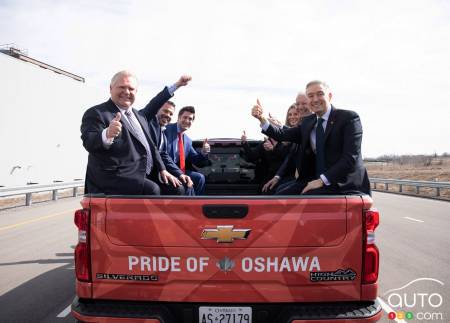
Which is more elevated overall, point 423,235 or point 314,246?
point 314,246

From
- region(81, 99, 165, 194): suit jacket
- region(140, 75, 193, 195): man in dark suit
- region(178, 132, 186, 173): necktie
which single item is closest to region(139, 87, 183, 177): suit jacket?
region(140, 75, 193, 195): man in dark suit

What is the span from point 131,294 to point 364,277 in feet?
5.25

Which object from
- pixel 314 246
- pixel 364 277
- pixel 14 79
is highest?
pixel 14 79

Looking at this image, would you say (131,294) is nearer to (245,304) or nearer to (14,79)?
(245,304)

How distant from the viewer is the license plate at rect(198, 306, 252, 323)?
2799 millimetres

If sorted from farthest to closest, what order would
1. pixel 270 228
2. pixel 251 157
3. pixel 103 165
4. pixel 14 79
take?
1. pixel 14 79
2. pixel 251 157
3. pixel 103 165
4. pixel 270 228

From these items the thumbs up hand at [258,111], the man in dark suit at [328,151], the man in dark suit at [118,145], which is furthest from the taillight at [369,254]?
the thumbs up hand at [258,111]

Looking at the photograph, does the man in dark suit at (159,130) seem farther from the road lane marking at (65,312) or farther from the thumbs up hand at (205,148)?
the road lane marking at (65,312)

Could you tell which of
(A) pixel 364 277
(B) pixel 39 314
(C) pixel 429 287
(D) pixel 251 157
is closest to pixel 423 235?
(C) pixel 429 287

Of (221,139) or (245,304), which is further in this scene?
(221,139)

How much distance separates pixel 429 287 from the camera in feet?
17.6

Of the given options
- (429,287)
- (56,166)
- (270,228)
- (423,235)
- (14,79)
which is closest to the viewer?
(270,228)

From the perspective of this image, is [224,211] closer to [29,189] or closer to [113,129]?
[113,129]

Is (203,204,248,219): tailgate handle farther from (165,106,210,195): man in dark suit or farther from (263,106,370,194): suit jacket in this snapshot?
(165,106,210,195): man in dark suit
